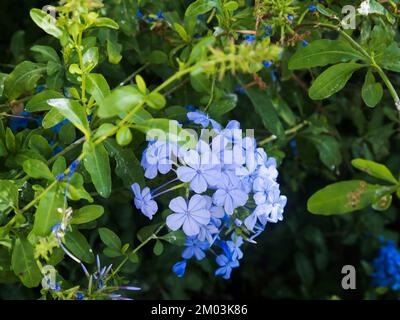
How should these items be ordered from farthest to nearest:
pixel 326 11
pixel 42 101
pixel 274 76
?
1. pixel 274 76
2. pixel 326 11
3. pixel 42 101

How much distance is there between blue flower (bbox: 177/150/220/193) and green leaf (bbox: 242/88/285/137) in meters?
0.47

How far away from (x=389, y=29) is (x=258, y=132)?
0.56 m

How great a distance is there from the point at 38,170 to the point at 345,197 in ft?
2.00

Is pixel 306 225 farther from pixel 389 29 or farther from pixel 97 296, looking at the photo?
pixel 97 296

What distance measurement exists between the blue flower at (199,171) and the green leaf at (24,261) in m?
0.35

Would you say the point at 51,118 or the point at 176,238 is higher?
the point at 51,118

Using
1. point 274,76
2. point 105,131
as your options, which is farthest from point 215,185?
point 274,76

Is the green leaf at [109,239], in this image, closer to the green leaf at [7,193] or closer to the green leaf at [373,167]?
the green leaf at [7,193]

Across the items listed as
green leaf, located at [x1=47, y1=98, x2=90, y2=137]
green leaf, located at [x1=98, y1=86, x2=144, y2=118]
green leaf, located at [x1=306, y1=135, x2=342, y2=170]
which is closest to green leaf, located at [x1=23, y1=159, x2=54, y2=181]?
green leaf, located at [x1=47, y1=98, x2=90, y2=137]

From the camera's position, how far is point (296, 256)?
2375mm

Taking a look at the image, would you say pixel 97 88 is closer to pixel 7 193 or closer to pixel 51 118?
pixel 51 118

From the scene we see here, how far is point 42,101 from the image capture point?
146 cm

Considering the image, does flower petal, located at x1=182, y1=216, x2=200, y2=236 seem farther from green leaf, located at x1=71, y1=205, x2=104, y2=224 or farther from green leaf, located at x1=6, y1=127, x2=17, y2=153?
green leaf, located at x1=6, y1=127, x2=17, y2=153
